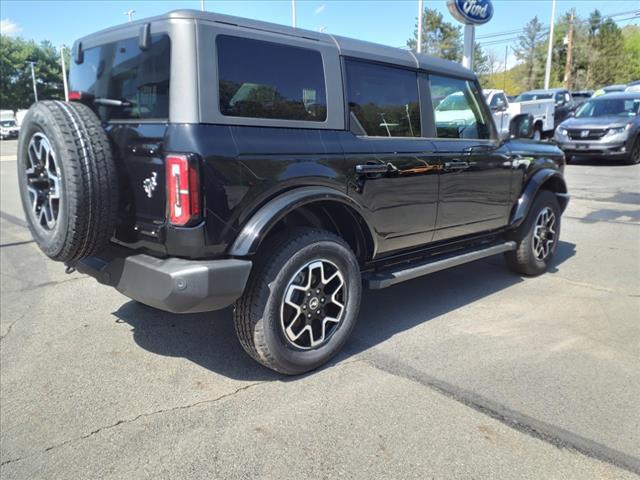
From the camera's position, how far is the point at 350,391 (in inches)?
Answer: 121

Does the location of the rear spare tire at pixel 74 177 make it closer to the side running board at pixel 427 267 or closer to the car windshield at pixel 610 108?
the side running board at pixel 427 267

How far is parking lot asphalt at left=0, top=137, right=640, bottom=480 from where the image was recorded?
2463 mm

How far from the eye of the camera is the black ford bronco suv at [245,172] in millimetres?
2730

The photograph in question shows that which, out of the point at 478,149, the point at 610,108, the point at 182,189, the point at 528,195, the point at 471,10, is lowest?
the point at 528,195

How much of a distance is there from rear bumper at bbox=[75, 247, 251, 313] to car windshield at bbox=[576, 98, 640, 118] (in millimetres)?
14555

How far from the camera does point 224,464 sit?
7.98 ft

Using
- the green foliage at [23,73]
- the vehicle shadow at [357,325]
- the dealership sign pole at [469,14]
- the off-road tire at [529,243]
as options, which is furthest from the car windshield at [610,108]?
the green foliage at [23,73]

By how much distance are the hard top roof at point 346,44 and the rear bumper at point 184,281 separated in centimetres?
128

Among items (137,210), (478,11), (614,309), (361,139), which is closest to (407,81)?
(361,139)

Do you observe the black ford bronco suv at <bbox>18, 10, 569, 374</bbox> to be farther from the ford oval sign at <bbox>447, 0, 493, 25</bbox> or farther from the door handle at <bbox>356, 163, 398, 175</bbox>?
the ford oval sign at <bbox>447, 0, 493, 25</bbox>

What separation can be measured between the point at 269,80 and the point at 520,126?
288 centimetres

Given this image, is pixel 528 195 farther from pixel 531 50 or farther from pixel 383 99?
pixel 531 50

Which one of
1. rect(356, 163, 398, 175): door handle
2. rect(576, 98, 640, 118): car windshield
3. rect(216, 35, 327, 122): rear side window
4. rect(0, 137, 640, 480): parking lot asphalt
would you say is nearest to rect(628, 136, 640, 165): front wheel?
rect(576, 98, 640, 118): car windshield

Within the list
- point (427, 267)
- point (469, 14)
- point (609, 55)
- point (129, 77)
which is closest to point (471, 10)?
point (469, 14)
